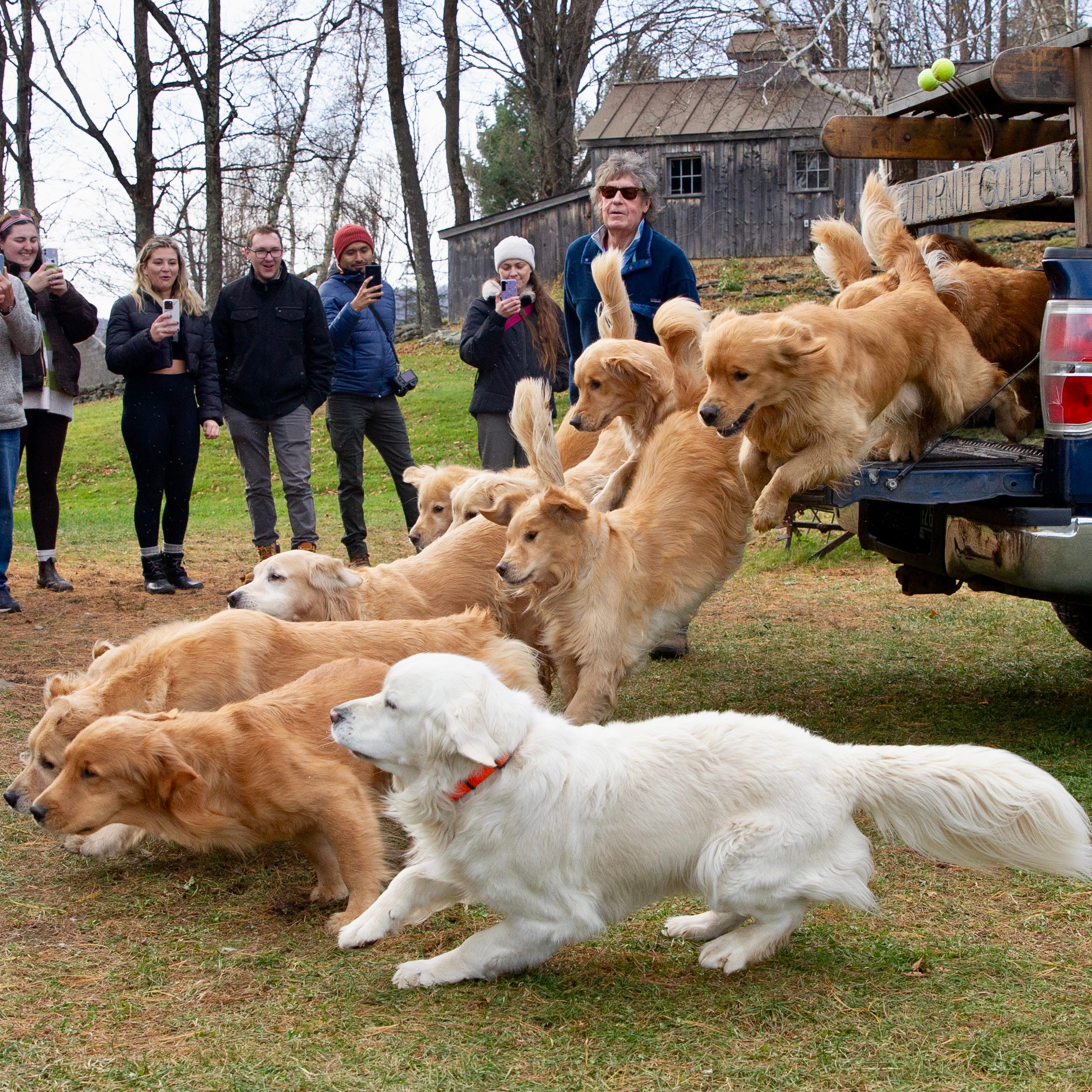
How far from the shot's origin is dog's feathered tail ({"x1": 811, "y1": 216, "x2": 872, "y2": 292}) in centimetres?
618

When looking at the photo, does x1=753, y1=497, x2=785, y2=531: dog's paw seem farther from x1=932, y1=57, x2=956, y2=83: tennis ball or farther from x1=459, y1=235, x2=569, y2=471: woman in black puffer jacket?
x1=459, y1=235, x2=569, y2=471: woman in black puffer jacket

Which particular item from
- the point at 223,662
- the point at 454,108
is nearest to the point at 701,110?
the point at 454,108

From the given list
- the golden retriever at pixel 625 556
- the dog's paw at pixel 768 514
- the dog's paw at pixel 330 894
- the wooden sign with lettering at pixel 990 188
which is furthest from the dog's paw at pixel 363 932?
the wooden sign with lettering at pixel 990 188

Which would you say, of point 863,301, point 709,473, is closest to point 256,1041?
point 709,473

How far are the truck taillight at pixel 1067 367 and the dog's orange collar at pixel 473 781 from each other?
2771mm

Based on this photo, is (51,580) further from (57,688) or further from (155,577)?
(57,688)

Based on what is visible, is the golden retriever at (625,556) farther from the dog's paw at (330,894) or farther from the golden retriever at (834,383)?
the dog's paw at (330,894)

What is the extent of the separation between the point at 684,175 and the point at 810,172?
348 centimetres

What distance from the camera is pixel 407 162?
3162 cm

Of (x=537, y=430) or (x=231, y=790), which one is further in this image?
(x=537, y=430)

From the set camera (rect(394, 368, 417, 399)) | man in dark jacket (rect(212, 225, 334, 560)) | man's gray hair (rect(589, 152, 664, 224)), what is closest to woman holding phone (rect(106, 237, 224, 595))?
man in dark jacket (rect(212, 225, 334, 560))

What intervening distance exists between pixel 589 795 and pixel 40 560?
7755mm

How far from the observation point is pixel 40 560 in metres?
9.65

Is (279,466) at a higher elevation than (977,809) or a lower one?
higher
